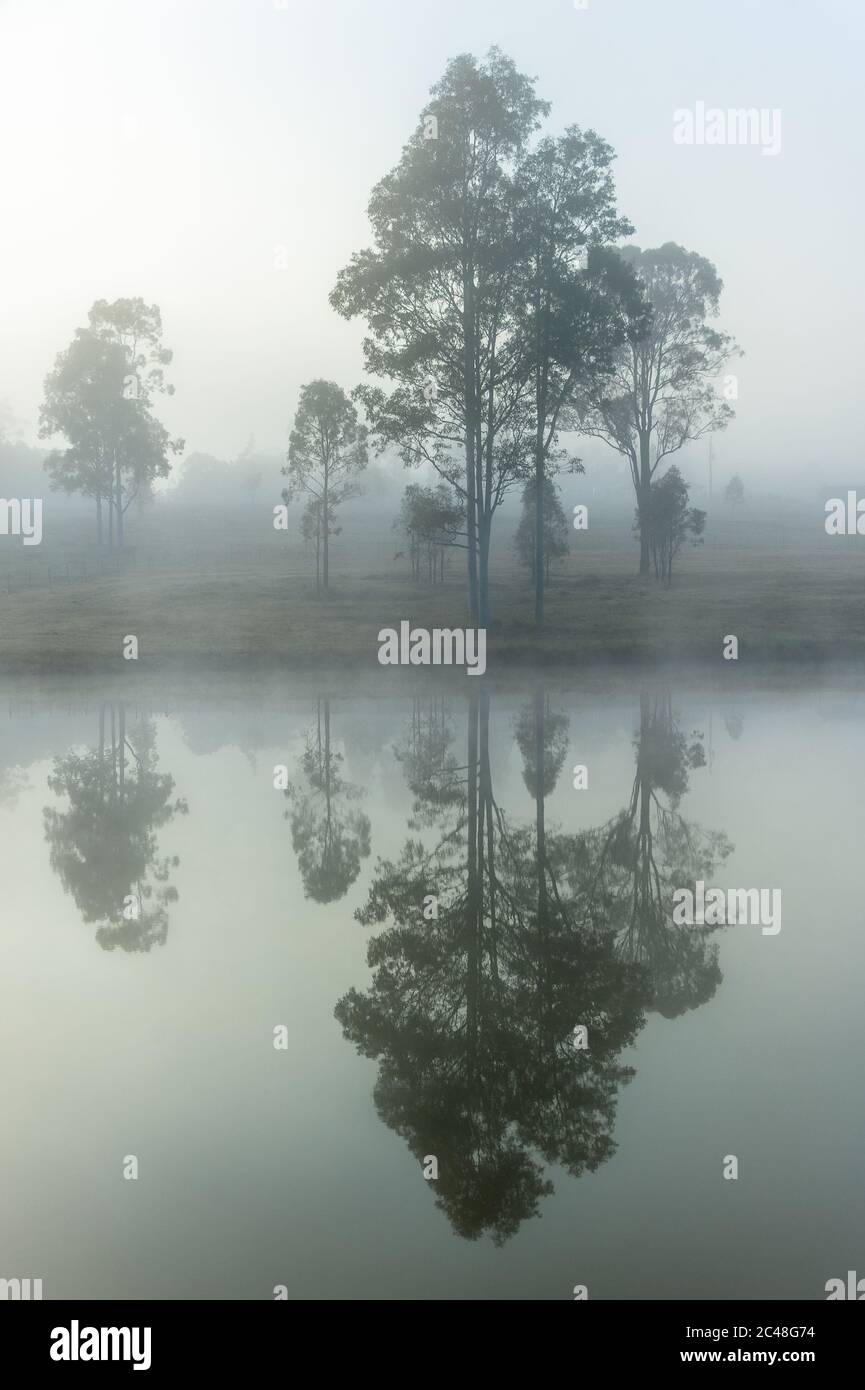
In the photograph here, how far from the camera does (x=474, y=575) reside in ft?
134

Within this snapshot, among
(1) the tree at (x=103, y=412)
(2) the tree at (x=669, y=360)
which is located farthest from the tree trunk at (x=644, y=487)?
(1) the tree at (x=103, y=412)

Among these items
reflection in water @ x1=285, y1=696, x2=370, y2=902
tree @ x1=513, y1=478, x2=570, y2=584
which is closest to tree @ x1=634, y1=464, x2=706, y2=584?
tree @ x1=513, y1=478, x2=570, y2=584

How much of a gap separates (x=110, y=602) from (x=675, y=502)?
25616 millimetres

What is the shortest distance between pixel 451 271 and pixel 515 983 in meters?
35.4

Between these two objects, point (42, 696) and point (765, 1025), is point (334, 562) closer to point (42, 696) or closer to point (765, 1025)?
point (42, 696)

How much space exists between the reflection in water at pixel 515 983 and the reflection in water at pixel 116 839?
2.05m

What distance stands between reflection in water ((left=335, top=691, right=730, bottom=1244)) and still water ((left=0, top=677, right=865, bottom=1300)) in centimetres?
3

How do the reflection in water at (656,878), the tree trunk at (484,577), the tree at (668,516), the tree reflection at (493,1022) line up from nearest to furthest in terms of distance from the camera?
the tree reflection at (493,1022) < the reflection in water at (656,878) < the tree trunk at (484,577) < the tree at (668,516)

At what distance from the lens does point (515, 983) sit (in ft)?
28.6

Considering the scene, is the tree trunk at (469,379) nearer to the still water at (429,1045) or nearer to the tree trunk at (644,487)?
the tree trunk at (644,487)

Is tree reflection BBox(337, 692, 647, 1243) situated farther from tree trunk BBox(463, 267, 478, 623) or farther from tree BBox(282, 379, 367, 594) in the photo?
tree BBox(282, 379, 367, 594)

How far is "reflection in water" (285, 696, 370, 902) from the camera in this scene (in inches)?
471

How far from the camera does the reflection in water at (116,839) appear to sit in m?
10.8

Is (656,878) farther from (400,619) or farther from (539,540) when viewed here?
(400,619)
